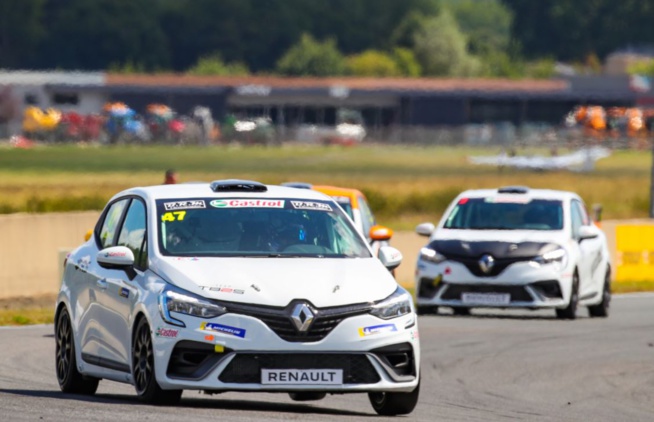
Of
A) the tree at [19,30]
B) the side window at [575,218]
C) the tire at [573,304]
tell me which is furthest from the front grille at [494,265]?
the tree at [19,30]

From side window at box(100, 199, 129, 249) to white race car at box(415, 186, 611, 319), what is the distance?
9.49 m

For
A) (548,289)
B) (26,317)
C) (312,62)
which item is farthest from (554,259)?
(312,62)

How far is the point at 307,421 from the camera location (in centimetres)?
1105

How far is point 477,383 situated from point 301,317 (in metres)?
4.79

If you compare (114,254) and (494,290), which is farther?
(494,290)

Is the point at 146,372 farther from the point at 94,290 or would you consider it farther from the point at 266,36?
the point at 266,36

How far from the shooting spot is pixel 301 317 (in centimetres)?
1103

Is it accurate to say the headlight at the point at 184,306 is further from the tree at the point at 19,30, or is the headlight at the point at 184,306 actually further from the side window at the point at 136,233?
the tree at the point at 19,30

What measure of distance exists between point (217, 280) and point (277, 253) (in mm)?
719

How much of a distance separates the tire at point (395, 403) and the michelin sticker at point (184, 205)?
172cm

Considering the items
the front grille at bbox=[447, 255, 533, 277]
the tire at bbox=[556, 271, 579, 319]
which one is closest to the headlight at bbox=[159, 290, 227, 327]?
the front grille at bbox=[447, 255, 533, 277]

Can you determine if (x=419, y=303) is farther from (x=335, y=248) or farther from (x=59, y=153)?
(x=59, y=153)

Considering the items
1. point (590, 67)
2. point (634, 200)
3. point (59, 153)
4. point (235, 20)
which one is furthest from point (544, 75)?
point (634, 200)

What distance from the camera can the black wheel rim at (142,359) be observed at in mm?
11383
